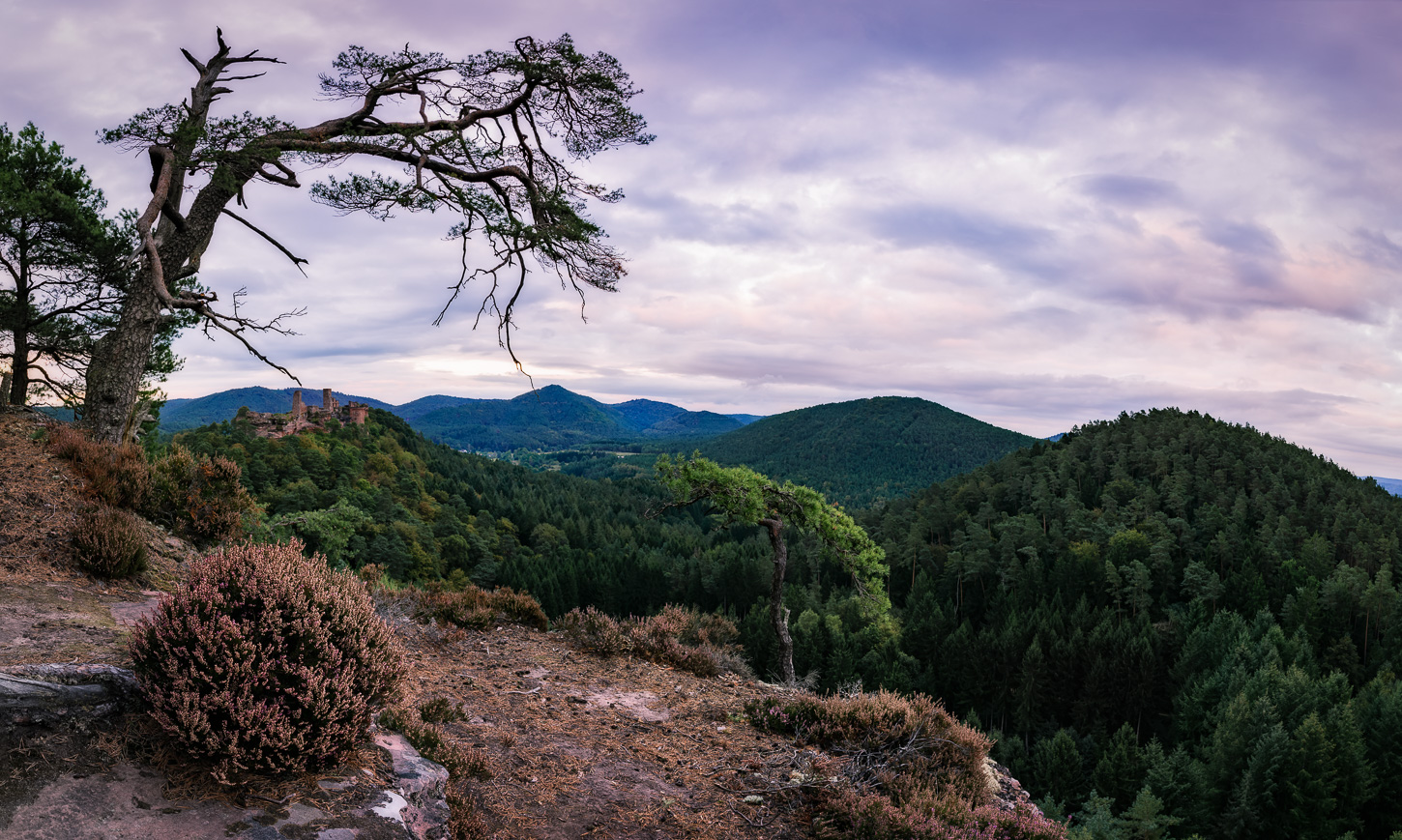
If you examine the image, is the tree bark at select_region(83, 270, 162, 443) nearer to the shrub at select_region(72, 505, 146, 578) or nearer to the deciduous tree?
the shrub at select_region(72, 505, 146, 578)

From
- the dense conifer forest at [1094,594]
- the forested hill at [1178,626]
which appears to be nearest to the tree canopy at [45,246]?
the dense conifer forest at [1094,594]

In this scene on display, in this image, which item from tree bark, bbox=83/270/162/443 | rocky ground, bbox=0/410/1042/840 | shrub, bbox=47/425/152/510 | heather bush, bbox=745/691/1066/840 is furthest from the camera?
tree bark, bbox=83/270/162/443

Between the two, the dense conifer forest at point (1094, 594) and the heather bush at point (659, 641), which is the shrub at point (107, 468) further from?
the heather bush at point (659, 641)

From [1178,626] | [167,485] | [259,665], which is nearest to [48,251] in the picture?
[167,485]

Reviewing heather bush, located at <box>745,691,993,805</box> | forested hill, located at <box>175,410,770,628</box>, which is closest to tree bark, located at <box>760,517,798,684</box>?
heather bush, located at <box>745,691,993,805</box>

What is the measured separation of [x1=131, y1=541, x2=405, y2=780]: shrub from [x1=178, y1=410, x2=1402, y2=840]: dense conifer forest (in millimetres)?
8959

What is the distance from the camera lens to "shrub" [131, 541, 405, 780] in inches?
153

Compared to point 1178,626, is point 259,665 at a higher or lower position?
higher

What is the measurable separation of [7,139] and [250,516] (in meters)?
7.68

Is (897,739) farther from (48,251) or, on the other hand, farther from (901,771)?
(48,251)

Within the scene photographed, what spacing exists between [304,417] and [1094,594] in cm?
7764

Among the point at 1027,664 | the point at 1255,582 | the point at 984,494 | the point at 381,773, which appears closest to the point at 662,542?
the point at 984,494

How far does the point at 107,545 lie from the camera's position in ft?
24.5

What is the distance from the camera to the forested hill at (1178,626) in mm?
35875
